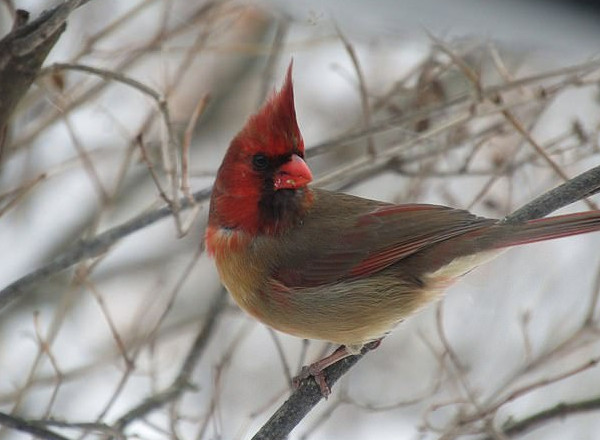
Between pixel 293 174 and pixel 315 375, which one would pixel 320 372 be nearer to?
pixel 315 375

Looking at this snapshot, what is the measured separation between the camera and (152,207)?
336 centimetres

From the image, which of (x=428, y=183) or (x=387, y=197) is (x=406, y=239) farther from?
(x=387, y=197)

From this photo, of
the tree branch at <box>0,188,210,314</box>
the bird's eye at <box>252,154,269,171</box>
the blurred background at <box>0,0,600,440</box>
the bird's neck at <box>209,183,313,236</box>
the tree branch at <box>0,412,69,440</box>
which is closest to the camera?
the tree branch at <box>0,412,69,440</box>

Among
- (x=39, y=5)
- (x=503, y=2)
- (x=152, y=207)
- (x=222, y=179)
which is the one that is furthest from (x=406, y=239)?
(x=39, y=5)

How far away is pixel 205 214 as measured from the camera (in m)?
5.98

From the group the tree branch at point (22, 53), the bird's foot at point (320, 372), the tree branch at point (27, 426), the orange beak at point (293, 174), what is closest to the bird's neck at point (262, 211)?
the orange beak at point (293, 174)

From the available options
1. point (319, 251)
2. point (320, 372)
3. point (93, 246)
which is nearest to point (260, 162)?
point (319, 251)

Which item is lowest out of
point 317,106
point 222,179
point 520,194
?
point 222,179

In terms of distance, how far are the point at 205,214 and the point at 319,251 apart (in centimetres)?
280

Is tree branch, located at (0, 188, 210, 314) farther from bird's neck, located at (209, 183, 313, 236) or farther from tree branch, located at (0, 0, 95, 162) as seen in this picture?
tree branch, located at (0, 0, 95, 162)

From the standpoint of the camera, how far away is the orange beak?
2.96m

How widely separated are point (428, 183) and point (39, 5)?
2154 millimetres

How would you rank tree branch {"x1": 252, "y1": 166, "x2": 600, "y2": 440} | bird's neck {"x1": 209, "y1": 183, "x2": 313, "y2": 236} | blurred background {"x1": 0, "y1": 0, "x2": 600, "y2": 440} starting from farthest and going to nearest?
blurred background {"x1": 0, "y1": 0, "x2": 600, "y2": 440}
bird's neck {"x1": 209, "y1": 183, "x2": 313, "y2": 236}
tree branch {"x1": 252, "y1": 166, "x2": 600, "y2": 440}

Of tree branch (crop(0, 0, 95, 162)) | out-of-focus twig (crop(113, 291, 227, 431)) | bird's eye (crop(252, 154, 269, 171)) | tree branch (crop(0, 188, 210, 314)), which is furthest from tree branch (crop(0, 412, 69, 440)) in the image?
bird's eye (crop(252, 154, 269, 171))
